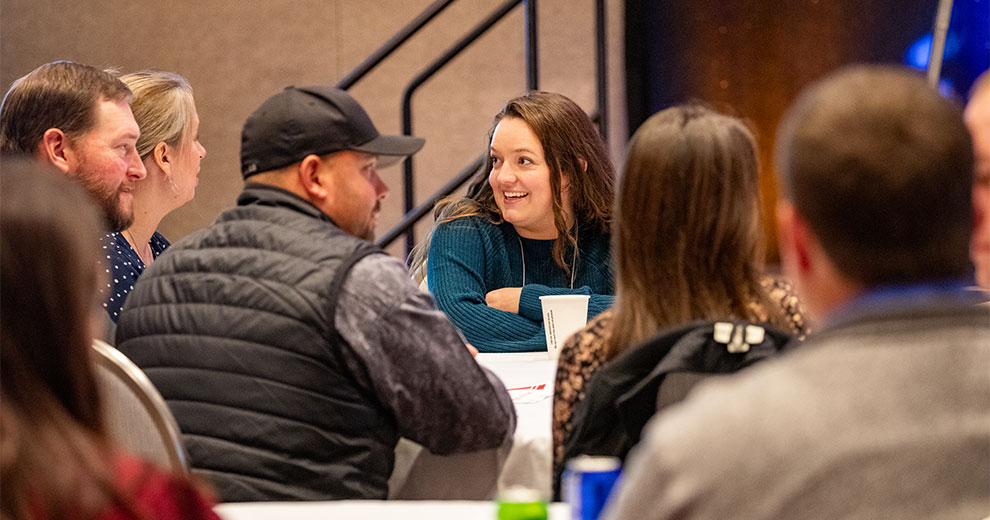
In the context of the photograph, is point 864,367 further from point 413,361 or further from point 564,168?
point 564,168

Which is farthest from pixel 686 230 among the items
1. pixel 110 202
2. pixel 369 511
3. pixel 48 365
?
pixel 110 202

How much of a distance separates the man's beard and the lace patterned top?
1472mm

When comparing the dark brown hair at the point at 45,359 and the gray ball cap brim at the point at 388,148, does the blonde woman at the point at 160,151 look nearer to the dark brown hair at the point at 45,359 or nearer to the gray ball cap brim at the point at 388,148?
the gray ball cap brim at the point at 388,148

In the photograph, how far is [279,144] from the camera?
6.38 ft

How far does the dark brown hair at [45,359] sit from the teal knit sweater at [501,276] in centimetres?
193

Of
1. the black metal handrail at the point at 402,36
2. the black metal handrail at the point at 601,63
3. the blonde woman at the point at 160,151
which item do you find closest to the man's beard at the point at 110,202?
the blonde woman at the point at 160,151

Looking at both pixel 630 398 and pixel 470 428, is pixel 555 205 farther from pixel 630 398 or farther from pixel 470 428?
pixel 630 398

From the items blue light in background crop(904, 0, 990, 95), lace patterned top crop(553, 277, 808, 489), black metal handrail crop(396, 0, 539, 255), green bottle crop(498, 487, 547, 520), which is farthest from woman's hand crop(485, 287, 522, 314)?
blue light in background crop(904, 0, 990, 95)

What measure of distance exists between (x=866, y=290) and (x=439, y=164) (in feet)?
16.9

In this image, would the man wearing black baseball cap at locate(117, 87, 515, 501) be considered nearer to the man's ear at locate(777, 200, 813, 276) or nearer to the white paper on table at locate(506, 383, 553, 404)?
the white paper on table at locate(506, 383, 553, 404)

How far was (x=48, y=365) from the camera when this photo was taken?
897 mm

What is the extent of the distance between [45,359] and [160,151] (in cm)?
218

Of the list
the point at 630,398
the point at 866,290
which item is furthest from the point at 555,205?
the point at 866,290

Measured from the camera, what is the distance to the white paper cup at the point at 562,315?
242 cm
